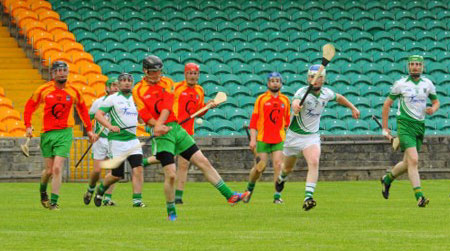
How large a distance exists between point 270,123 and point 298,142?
2.46 metres

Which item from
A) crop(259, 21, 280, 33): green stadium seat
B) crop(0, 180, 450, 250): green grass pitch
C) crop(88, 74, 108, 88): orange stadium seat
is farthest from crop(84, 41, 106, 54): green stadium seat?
crop(0, 180, 450, 250): green grass pitch

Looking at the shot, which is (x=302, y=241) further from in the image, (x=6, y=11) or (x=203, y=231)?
(x=6, y=11)

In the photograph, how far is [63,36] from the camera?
1195 inches

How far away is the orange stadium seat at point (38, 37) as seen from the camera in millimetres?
29848

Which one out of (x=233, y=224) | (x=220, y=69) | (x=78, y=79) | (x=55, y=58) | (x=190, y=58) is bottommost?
(x=233, y=224)

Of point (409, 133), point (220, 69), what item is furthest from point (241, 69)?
point (409, 133)

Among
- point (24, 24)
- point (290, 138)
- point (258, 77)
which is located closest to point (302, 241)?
point (290, 138)

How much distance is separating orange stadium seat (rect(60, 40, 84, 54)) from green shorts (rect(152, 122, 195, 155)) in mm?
16256

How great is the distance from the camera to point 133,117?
55.4 feet

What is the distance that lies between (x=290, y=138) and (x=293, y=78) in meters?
14.0

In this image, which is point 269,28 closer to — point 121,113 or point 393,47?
point 393,47

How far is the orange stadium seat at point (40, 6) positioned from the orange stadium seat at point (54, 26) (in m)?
1.04

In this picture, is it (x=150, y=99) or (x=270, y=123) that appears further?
(x=270, y=123)

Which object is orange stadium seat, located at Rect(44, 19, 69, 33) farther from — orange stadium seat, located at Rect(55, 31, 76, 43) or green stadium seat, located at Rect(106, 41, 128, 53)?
green stadium seat, located at Rect(106, 41, 128, 53)
